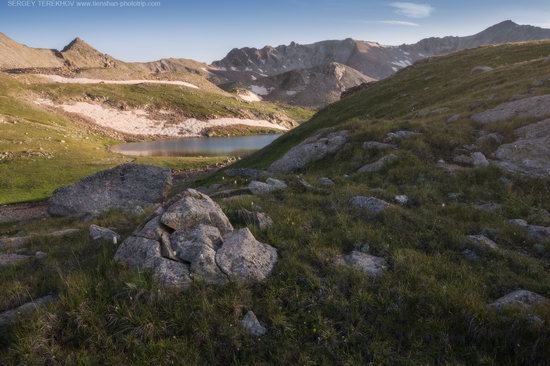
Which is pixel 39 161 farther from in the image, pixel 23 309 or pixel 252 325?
pixel 252 325

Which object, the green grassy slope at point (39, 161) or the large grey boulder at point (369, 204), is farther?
the green grassy slope at point (39, 161)

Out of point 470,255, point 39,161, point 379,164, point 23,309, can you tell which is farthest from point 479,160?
point 39,161

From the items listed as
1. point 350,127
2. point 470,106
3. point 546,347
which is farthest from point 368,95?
point 546,347

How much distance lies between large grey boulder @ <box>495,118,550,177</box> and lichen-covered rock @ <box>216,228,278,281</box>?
44.6 feet

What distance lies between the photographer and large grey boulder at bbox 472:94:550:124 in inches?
907

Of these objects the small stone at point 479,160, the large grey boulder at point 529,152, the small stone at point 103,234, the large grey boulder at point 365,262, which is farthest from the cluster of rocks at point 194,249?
the large grey boulder at point 529,152

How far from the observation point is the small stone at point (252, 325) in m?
7.44

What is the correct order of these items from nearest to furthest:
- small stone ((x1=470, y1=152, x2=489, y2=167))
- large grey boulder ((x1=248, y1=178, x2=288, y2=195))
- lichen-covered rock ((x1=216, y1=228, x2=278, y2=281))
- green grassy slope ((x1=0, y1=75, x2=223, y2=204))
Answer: lichen-covered rock ((x1=216, y1=228, x2=278, y2=281))
large grey boulder ((x1=248, y1=178, x2=288, y2=195))
small stone ((x1=470, y1=152, x2=489, y2=167))
green grassy slope ((x1=0, y1=75, x2=223, y2=204))

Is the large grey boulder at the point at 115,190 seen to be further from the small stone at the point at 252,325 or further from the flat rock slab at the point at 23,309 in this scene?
the small stone at the point at 252,325

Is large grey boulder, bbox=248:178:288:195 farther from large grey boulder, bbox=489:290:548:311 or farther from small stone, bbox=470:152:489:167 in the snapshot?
small stone, bbox=470:152:489:167

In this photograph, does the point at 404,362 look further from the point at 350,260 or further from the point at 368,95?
the point at 368,95

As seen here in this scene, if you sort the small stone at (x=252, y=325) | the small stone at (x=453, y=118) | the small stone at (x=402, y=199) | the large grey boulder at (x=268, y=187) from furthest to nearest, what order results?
the small stone at (x=453, y=118)
the large grey boulder at (x=268, y=187)
the small stone at (x=402, y=199)
the small stone at (x=252, y=325)

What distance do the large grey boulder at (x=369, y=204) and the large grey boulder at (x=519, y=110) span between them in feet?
51.3

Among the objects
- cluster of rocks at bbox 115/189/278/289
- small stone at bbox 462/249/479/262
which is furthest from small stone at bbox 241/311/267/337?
small stone at bbox 462/249/479/262
